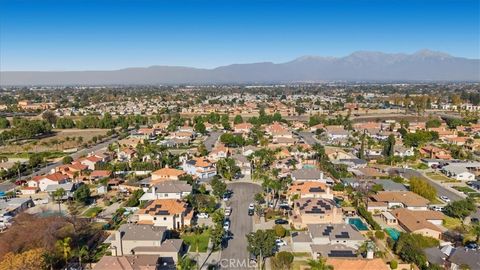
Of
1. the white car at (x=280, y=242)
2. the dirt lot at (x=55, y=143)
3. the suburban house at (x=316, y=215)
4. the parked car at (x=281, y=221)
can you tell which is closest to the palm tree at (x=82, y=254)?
the white car at (x=280, y=242)

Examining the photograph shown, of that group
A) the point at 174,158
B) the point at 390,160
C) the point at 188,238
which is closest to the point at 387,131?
the point at 390,160

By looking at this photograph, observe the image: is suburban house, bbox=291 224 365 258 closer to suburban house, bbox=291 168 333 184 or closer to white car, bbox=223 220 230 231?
white car, bbox=223 220 230 231

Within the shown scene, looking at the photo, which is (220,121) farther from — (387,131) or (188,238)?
(188,238)

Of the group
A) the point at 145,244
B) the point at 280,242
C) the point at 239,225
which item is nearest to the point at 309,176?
the point at 239,225

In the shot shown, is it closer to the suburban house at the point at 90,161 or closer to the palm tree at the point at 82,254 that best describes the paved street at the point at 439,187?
the palm tree at the point at 82,254

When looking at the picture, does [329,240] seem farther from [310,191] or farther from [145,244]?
[145,244]

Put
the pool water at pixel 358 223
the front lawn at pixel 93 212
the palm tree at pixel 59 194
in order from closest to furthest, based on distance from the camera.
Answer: the pool water at pixel 358 223
the front lawn at pixel 93 212
the palm tree at pixel 59 194

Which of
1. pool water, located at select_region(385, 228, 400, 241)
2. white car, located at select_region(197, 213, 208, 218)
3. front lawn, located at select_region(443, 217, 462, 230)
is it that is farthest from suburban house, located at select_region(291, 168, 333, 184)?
front lawn, located at select_region(443, 217, 462, 230)
